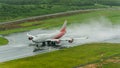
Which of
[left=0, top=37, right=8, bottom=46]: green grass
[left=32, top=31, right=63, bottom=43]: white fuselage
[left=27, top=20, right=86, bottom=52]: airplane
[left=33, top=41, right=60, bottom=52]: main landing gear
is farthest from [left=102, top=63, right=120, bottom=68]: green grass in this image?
[left=0, top=37, right=8, bottom=46]: green grass

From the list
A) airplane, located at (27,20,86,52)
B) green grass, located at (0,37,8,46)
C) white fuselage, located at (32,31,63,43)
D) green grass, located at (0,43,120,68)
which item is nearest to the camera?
green grass, located at (0,43,120,68)

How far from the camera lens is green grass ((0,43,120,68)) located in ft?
299

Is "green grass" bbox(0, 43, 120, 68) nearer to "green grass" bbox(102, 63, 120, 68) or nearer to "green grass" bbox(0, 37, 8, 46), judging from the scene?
"green grass" bbox(102, 63, 120, 68)

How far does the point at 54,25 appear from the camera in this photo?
6870 inches

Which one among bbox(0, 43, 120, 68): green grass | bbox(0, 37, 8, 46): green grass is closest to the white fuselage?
bbox(0, 43, 120, 68): green grass

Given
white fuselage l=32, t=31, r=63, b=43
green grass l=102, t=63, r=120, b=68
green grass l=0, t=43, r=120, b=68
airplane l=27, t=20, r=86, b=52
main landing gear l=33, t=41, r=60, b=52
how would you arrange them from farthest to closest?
main landing gear l=33, t=41, r=60, b=52
airplane l=27, t=20, r=86, b=52
white fuselage l=32, t=31, r=63, b=43
green grass l=0, t=43, r=120, b=68
green grass l=102, t=63, r=120, b=68

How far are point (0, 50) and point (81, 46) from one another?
102 ft

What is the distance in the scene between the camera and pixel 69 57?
332ft

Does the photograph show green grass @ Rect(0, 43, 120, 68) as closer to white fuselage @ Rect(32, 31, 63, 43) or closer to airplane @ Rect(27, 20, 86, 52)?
airplane @ Rect(27, 20, 86, 52)

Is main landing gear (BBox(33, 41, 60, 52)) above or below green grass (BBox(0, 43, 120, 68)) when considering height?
below

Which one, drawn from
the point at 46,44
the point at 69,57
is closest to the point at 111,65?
the point at 69,57

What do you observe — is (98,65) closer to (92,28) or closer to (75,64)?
(75,64)

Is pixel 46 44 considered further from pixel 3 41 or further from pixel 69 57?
pixel 69 57

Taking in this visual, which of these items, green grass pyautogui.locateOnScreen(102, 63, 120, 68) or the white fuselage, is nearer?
green grass pyautogui.locateOnScreen(102, 63, 120, 68)
